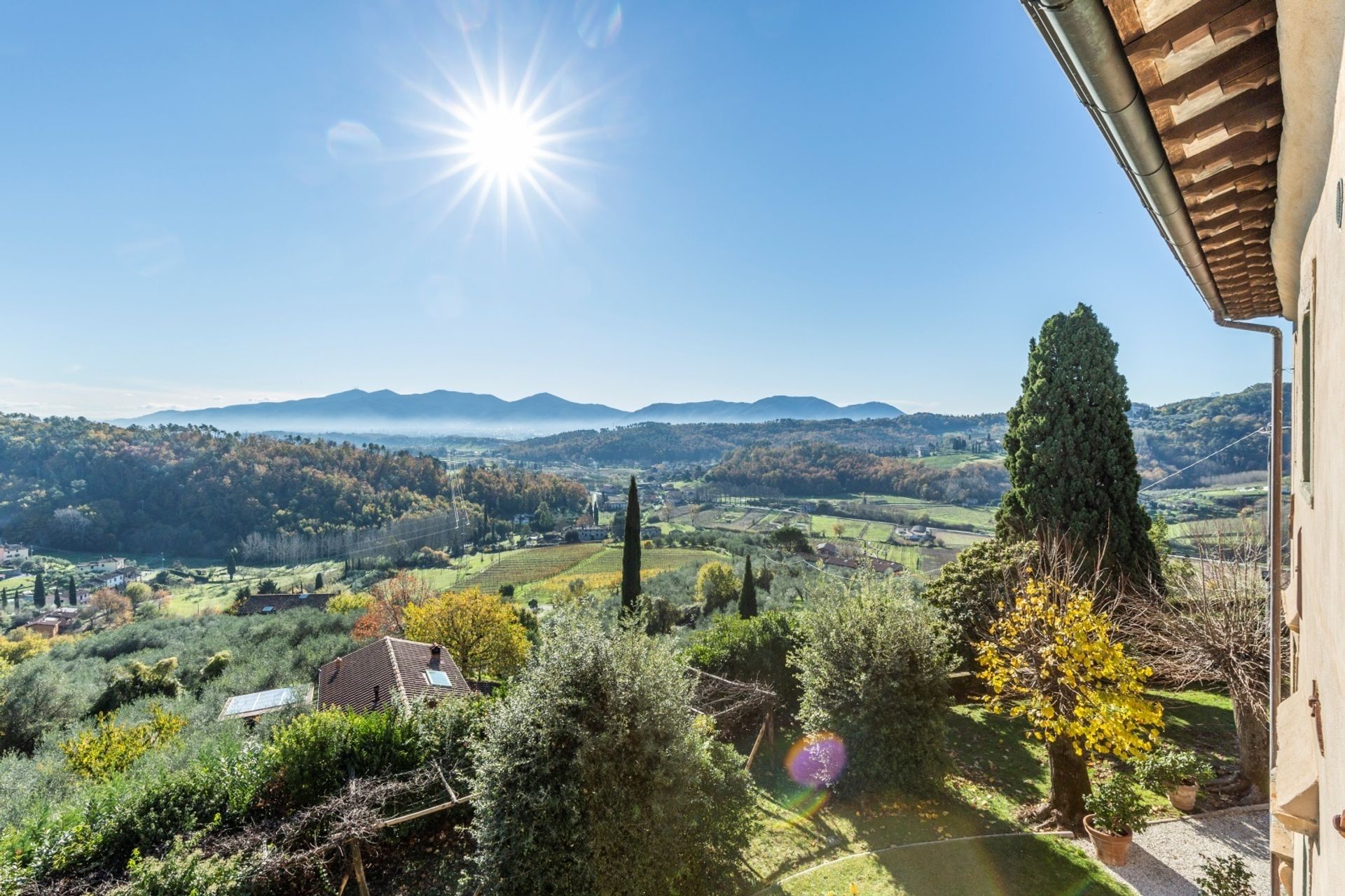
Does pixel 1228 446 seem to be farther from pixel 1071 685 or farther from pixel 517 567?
pixel 517 567

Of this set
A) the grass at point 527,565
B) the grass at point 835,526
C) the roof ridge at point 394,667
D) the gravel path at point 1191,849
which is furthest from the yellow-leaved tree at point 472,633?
the grass at point 835,526

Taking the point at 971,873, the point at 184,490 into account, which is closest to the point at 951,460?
the point at 971,873

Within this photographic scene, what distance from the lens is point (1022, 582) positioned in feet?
41.6

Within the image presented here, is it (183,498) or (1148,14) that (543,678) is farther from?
(183,498)

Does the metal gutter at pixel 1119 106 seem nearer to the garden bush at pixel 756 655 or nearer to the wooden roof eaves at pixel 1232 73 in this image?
the wooden roof eaves at pixel 1232 73

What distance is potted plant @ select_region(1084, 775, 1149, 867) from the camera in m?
7.20

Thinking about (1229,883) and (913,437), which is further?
(913,437)

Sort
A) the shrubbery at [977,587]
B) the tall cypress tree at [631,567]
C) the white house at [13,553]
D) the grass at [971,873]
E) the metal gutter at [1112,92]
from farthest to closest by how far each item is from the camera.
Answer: the white house at [13,553] → the tall cypress tree at [631,567] → the shrubbery at [977,587] → the grass at [971,873] → the metal gutter at [1112,92]

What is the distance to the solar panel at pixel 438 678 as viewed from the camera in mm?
14820

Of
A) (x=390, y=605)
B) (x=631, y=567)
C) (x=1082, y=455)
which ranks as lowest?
(x=390, y=605)

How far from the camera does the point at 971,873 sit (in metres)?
7.20

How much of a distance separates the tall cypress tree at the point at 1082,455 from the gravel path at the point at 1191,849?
17.9 feet

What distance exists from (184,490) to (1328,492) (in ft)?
328

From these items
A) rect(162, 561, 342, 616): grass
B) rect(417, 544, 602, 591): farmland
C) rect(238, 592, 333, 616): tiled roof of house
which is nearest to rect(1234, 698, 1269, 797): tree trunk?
rect(417, 544, 602, 591): farmland
